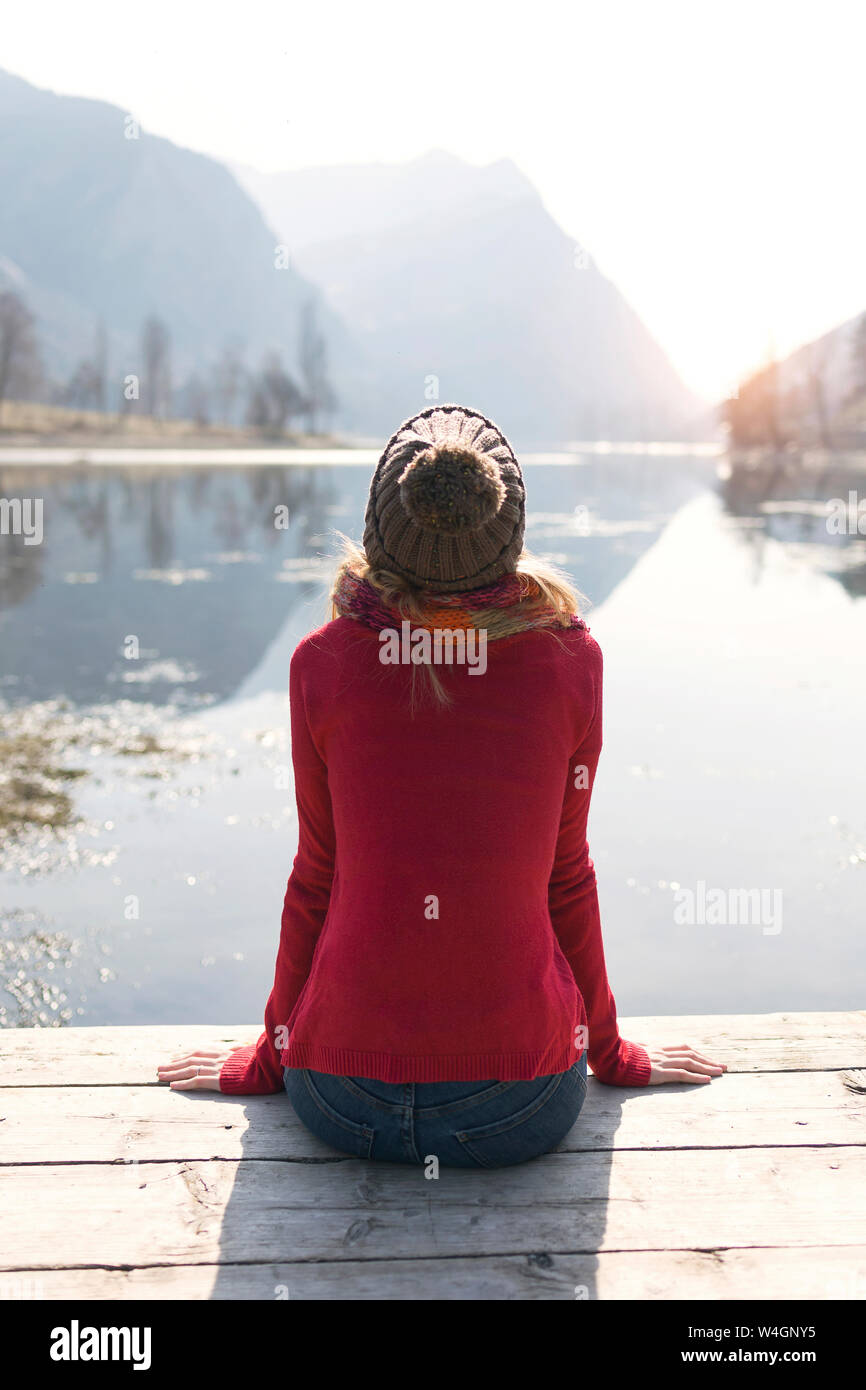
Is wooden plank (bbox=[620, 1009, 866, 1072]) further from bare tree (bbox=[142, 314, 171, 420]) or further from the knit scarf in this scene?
bare tree (bbox=[142, 314, 171, 420])

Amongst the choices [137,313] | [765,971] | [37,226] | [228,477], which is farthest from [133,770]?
[37,226]

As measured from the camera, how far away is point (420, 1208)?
1.97 m

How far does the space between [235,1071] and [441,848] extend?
95 cm

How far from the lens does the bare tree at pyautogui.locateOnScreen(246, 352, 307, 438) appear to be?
70812mm

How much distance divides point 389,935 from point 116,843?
4576mm

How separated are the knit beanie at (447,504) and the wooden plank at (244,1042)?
1455mm

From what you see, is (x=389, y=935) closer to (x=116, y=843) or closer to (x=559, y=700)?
(x=559, y=700)

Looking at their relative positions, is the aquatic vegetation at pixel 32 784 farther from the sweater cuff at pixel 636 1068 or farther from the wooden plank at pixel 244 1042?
the sweater cuff at pixel 636 1068

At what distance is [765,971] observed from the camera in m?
5.06

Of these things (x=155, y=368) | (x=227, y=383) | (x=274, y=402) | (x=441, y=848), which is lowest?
(x=441, y=848)

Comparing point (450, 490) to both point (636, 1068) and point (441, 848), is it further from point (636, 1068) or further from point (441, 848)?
point (636, 1068)

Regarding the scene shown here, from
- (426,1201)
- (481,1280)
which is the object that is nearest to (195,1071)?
(426,1201)

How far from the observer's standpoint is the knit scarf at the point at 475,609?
1788mm

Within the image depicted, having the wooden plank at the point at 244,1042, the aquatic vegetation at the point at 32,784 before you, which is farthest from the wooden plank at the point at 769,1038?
the aquatic vegetation at the point at 32,784
